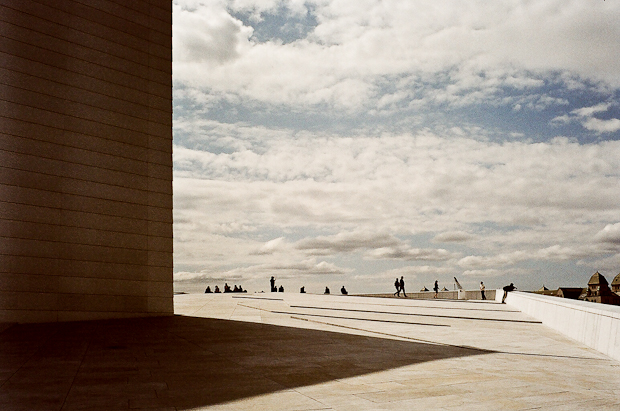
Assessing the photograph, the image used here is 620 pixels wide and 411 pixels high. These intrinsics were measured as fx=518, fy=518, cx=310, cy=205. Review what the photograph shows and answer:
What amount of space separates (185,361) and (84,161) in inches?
514

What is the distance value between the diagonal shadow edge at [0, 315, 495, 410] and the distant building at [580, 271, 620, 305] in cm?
12722

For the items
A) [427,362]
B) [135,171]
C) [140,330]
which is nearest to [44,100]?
[135,171]

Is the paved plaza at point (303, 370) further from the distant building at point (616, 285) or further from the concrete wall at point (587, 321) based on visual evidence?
the distant building at point (616, 285)

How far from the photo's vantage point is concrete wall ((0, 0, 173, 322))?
722 inches

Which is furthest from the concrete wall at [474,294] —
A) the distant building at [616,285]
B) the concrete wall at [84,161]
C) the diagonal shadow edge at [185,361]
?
the distant building at [616,285]

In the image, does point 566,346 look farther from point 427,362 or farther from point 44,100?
point 44,100

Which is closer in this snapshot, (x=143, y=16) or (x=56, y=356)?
(x=56, y=356)

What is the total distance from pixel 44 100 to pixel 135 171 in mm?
4260

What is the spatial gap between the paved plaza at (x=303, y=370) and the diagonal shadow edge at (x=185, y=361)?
22 millimetres

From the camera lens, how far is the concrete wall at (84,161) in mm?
18344

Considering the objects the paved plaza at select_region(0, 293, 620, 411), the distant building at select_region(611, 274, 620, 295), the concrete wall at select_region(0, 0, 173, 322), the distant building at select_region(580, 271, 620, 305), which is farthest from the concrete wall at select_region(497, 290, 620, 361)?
the distant building at select_region(611, 274, 620, 295)

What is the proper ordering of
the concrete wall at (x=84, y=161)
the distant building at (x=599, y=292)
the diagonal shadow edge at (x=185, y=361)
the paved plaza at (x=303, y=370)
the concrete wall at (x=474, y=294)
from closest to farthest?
1. the paved plaza at (x=303, y=370)
2. the diagonal shadow edge at (x=185, y=361)
3. the concrete wall at (x=84, y=161)
4. the concrete wall at (x=474, y=294)
5. the distant building at (x=599, y=292)

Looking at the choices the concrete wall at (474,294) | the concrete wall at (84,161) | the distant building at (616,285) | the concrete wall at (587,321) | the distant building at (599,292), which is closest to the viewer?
the concrete wall at (587,321)

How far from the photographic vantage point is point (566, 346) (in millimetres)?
11766
